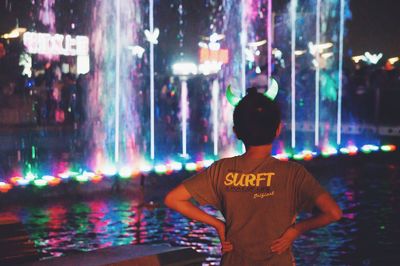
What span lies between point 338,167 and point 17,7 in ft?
70.9

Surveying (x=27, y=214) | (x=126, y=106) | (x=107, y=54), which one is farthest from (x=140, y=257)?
(x=107, y=54)

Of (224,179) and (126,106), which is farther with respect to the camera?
(126,106)

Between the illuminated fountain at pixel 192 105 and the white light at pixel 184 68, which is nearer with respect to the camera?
the illuminated fountain at pixel 192 105

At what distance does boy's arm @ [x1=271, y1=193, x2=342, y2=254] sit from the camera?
312 centimetres

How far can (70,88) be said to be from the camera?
25766 millimetres

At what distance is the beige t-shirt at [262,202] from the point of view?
320 cm

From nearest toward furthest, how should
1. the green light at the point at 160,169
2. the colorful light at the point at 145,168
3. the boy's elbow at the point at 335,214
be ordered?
the boy's elbow at the point at 335,214
the colorful light at the point at 145,168
the green light at the point at 160,169

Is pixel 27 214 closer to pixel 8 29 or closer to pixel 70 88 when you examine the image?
pixel 70 88

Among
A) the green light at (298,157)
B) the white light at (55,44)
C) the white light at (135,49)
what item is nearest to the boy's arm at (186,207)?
the green light at (298,157)

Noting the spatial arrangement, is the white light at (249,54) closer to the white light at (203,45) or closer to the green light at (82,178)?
the white light at (203,45)

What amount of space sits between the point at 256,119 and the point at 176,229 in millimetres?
6321

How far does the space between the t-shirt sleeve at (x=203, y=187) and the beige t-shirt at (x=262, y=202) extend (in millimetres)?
60

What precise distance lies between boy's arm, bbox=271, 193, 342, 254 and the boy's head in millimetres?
349

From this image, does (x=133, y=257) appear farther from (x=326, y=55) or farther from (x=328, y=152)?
(x=326, y=55)
